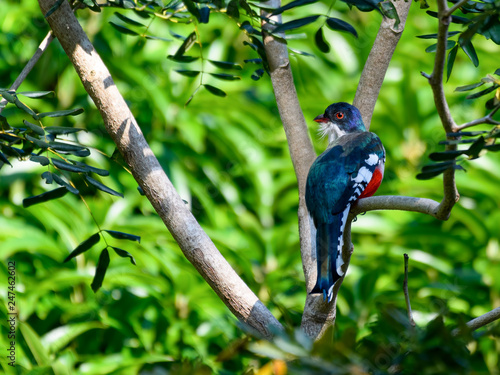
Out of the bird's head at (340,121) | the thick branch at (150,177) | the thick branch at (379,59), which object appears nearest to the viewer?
the thick branch at (150,177)

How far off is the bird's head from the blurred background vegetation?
0.61m

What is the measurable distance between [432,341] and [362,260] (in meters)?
2.71

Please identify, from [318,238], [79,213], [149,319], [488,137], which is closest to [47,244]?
[79,213]

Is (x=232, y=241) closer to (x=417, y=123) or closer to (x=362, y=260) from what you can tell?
(x=362, y=260)

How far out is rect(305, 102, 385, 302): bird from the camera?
5.68 feet

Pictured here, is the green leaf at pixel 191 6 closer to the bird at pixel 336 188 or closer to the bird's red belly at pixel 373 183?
the bird at pixel 336 188

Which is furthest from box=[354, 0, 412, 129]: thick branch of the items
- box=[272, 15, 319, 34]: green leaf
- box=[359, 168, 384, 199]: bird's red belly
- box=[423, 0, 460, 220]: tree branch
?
box=[423, 0, 460, 220]: tree branch

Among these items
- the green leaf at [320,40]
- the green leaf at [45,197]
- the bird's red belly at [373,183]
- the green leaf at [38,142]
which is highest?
the green leaf at [320,40]

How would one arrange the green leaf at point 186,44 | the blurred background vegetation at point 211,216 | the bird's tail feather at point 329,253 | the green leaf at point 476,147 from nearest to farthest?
the green leaf at point 476,147 < the bird's tail feather at point 329,253 < the green leaf at point 186,44 < the blurred background vegetation at point 211,216

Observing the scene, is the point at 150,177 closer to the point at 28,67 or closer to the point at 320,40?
the point at 28,67

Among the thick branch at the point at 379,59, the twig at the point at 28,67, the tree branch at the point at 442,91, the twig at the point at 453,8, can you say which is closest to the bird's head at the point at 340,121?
the thick branch at the point at 379,59

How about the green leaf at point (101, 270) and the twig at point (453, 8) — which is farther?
the green leaf at point (101, 270)

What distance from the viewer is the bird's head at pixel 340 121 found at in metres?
2.41

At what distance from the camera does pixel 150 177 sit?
1.82 metres
